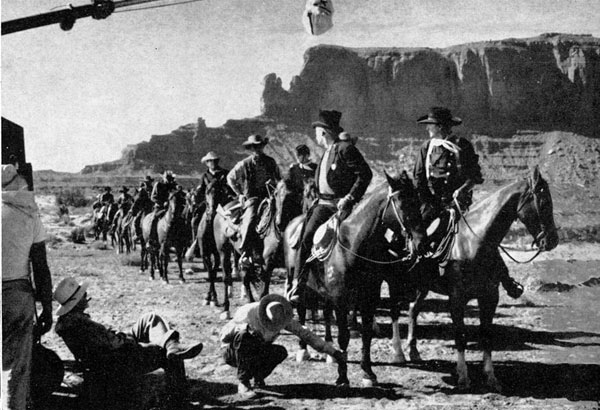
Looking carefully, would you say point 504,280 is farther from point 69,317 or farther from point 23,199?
point 23,199

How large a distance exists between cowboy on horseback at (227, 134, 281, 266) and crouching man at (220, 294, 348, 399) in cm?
386

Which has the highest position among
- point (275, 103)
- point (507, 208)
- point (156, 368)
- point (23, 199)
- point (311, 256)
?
point (275, 103)

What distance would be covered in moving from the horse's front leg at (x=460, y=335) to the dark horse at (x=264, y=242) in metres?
3.28

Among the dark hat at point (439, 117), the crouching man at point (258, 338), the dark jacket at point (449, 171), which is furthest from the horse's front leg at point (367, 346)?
the dark hat at point (439, 117)

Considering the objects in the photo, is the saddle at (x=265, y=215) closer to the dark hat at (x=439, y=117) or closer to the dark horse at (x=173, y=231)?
the dark hat at (x=439, y=117)

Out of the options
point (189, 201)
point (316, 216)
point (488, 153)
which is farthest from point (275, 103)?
point (316, 216)

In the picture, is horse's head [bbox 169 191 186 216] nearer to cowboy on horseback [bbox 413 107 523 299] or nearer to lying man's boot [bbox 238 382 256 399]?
cowboy on horseback [bbox 413 107 523 299]

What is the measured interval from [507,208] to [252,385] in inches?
141

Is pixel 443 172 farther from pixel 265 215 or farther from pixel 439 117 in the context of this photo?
pixel 265 215

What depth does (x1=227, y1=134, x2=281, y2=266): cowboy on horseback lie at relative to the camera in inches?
381

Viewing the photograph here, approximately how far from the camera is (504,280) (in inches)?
254

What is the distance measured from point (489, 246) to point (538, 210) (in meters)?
0.67

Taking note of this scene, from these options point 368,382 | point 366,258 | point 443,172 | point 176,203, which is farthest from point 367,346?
point 176,203

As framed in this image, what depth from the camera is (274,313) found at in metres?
5.60
